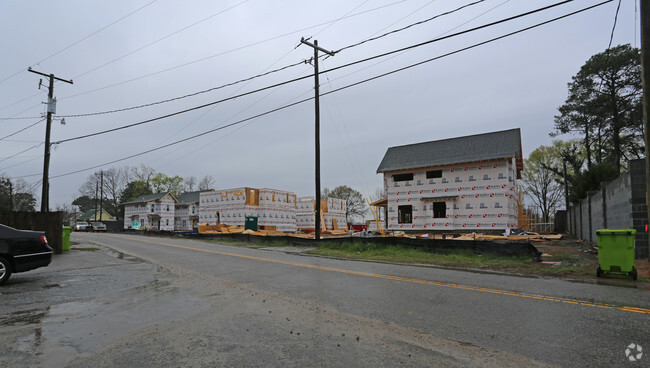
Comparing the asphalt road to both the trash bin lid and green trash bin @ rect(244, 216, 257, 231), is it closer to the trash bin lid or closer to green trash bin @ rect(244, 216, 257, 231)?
the trash bin lid

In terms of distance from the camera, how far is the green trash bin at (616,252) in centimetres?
920

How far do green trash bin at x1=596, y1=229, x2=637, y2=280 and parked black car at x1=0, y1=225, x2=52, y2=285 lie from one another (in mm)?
13805

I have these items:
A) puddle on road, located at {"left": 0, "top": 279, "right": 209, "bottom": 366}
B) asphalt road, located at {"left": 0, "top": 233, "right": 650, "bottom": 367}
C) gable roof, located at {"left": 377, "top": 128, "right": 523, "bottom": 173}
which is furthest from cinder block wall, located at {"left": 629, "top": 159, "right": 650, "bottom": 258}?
gable roof, located at {"left": 377, "top": 128, "right": 523, "bottom": 173}

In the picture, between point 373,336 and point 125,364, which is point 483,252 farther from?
point 125,364

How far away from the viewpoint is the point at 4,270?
8.66 meters

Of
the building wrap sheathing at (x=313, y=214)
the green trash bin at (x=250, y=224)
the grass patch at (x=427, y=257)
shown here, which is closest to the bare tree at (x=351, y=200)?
the building wrap sheathing at (x=313, y=214)

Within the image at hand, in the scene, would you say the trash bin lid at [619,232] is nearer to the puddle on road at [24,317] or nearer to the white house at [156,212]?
the puddle on road at [24,317]

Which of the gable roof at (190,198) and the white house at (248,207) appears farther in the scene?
the gable roof at (190,198)

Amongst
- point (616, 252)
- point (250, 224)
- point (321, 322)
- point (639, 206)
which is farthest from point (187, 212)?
point (321, 322)

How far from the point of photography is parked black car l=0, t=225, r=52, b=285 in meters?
8.68

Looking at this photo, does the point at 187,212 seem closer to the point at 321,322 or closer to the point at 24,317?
the point at 24,317

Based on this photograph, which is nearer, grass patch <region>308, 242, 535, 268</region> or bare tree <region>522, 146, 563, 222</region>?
grass patch <region>308, 242, 535, 268</region>

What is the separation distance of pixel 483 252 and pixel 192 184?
95.7 metres

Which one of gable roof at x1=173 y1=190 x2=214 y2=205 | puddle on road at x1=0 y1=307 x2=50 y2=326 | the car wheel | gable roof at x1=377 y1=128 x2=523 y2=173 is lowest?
puddle on road at x1=0 y1=307 x2=50 y2=326
